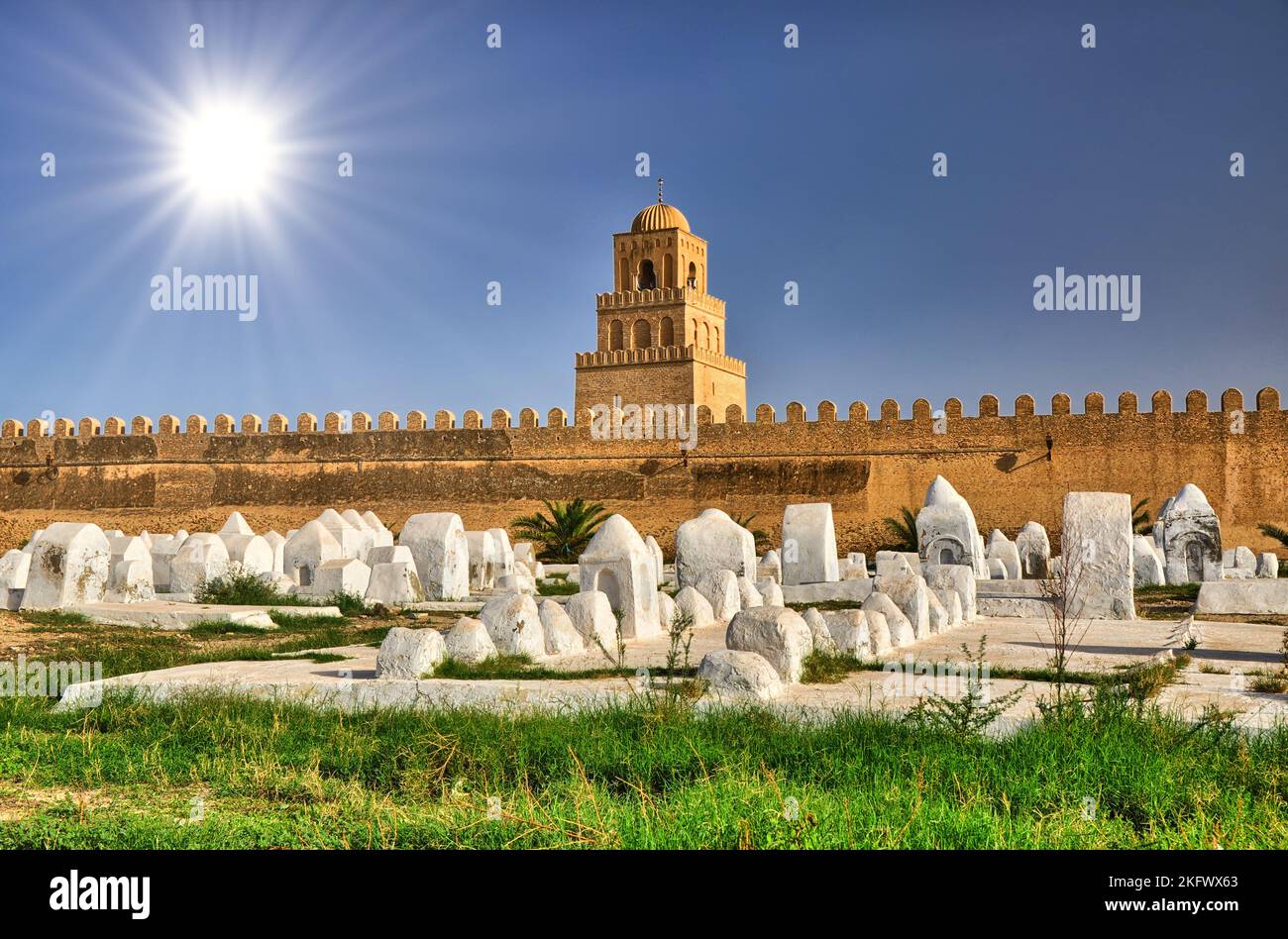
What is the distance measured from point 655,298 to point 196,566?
25.0 m

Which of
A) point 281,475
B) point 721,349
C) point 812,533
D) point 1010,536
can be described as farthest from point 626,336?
point 812,533

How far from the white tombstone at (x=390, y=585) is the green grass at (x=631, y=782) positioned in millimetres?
7770

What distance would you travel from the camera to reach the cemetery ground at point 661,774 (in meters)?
3.33

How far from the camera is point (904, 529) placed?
26016 millimetres

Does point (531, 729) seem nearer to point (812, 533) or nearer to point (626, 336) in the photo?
point (812, 533)

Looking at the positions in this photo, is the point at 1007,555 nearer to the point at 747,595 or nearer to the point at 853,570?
the point at 853,570

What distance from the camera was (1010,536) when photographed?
2609 centimetres

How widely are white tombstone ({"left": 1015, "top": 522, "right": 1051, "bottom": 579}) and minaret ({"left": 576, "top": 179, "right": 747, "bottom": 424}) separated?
1827cm

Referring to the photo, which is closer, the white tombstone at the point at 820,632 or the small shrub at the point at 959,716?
the small shrub at the point at 959,716

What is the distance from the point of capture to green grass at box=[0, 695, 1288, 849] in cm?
330

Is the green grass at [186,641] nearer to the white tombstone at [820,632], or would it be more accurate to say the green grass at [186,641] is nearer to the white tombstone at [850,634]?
the white tombstone at [820,632]

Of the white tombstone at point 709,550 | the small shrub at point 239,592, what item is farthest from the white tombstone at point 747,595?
the small shrub at point 239,592

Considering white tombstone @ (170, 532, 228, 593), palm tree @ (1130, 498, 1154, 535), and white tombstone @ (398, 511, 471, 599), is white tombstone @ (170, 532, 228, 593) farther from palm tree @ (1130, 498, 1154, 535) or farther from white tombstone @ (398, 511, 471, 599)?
palm tree @ (1130, 498, 1154, 535)

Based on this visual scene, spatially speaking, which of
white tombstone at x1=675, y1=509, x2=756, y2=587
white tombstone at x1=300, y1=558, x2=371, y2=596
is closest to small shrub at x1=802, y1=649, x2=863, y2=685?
white tombstone at x1=675, y1=509, x2=756, y2=587
